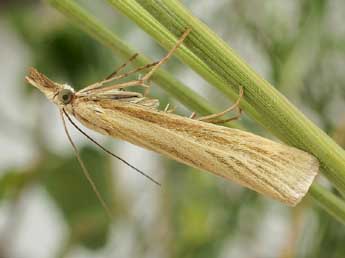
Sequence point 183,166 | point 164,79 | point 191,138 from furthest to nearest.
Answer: point 183,166 → point 191,138 → point 164,79

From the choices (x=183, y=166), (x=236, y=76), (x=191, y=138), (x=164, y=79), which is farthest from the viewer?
(x=183, y=166)

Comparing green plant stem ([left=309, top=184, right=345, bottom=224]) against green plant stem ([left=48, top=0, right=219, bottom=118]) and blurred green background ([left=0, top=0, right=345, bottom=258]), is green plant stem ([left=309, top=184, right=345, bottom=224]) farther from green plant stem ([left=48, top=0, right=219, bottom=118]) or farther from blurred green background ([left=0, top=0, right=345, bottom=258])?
blurred green background ([left=0, top=0, right=345, bottom=258])

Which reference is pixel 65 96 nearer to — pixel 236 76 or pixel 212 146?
pixel 212 146

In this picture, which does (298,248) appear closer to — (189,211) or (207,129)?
(189,211)

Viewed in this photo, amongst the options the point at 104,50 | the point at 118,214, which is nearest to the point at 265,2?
the point at 104,50

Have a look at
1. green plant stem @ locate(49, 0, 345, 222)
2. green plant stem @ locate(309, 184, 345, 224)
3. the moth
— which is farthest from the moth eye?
green plant stem @ locate(309, 184, 345, 224)

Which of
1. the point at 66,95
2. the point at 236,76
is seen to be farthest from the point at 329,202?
the point at 66,95
